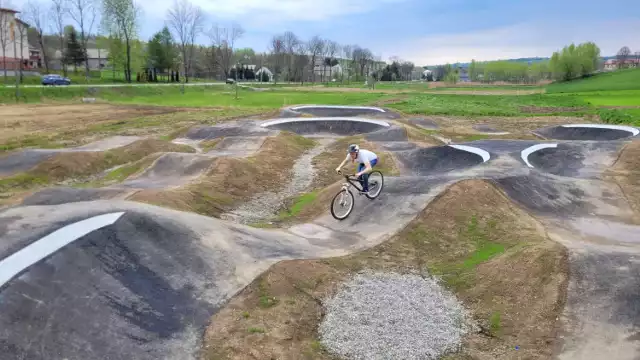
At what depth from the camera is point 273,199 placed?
2303 cm

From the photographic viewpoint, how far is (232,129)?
A: 132ft

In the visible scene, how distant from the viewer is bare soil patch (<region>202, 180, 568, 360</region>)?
9.81 m

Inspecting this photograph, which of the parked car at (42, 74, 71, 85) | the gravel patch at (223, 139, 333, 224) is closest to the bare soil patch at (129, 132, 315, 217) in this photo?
the gravel patch at (223, 139, 333, 224)

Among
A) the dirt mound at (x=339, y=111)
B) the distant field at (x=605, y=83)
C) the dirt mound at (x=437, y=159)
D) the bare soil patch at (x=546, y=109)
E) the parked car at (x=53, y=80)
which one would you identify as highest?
the distant field at (x=605, y=83)

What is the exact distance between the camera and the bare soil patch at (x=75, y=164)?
24.4 m

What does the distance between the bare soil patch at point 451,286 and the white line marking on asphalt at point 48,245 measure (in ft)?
13.2

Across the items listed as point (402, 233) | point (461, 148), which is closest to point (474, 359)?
point (402, 233)

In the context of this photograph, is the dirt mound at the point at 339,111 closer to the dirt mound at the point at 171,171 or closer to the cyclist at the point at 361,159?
the dirt mound at the point at 171,171

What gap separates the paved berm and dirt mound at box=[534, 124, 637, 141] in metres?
20.4

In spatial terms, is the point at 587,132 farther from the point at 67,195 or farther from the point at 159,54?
the point at 159,54

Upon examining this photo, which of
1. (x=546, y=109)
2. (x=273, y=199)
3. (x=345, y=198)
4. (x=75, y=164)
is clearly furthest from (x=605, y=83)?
(x=75, y=164)

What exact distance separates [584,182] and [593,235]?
269 inches

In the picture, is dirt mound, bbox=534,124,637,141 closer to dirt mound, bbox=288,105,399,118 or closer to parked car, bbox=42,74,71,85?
dirt mound, bbox=288,105,399,118

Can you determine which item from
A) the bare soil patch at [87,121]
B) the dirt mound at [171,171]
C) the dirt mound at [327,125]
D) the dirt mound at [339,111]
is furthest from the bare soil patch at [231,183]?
the dirt mound at [339,111]
